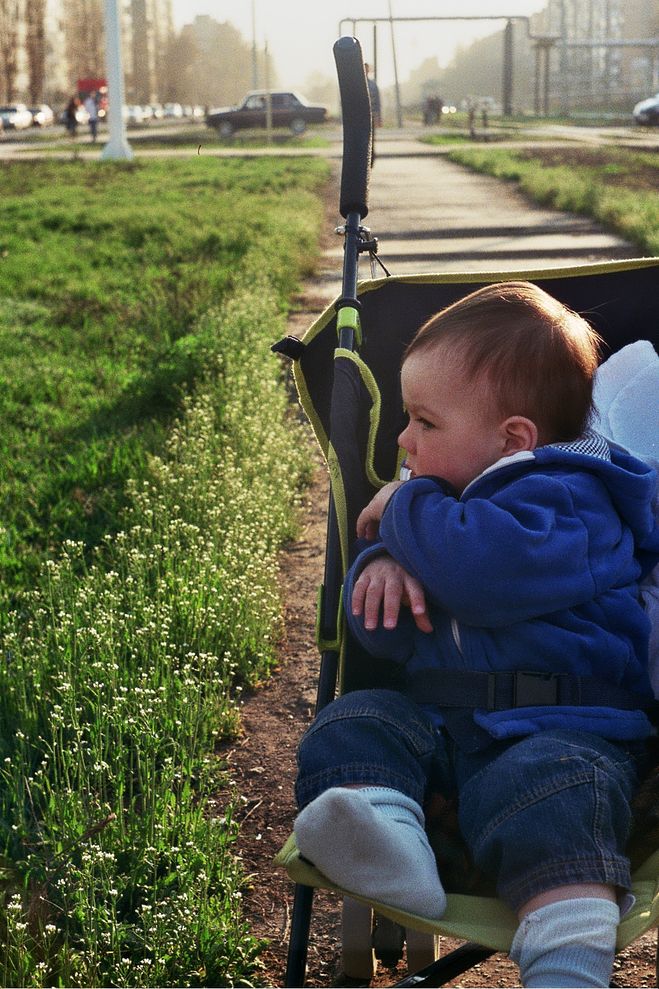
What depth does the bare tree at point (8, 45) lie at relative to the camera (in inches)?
2554

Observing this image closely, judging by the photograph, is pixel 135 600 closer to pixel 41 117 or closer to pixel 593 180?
pixel 593 180

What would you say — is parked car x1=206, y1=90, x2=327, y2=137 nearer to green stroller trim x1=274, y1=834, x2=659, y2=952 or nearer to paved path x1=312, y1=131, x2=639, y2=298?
paved path x1=312, y1=131, x2=639, y2=298

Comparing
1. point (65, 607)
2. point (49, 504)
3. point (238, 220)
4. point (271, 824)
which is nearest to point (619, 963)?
point (271, 824)

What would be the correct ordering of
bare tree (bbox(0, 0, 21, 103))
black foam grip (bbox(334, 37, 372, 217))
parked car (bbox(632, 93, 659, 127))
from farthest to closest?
1. bare tree (bbox(0, 0, 21, 103))
2. parked car (bbox(632, 93, 659, 127))
3. black foam grip (bbox(334, 37, 372, 217))

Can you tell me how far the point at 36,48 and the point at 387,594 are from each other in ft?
251

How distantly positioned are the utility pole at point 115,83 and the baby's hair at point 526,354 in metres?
22.6

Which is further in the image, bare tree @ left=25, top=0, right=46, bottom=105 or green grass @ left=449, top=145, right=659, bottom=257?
bare tree @ left=25, top=0, right=46, bottom=105

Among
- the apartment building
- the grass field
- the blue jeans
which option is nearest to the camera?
the blue jeans

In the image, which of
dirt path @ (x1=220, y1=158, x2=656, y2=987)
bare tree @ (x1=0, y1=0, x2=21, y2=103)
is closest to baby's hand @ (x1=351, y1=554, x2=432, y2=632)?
dirt path @ (x1=220, y1=158, x2=656, y2=987)

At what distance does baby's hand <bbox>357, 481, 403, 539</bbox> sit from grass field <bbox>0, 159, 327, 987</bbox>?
2.30 ft

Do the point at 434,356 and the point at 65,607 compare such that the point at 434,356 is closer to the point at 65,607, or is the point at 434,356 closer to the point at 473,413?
the point at 473,413

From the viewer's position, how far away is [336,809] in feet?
5.31

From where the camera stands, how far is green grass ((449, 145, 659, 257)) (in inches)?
471

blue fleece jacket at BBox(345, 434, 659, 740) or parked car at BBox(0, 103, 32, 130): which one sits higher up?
parked car at BBox(0, 103, 32, 130)
